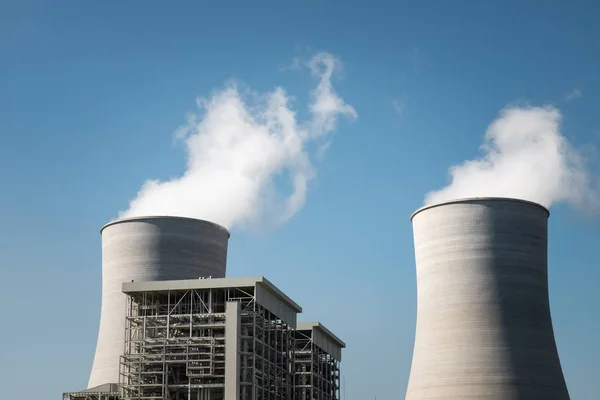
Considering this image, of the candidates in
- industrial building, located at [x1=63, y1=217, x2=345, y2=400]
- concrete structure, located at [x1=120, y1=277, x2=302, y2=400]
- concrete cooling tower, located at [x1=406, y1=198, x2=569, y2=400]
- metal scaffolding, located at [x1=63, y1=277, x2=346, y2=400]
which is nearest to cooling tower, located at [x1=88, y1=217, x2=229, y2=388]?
industrial building, located at [x1=63, y1=217, x2=345, y2=400]

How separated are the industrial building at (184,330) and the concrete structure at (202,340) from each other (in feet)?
0.13

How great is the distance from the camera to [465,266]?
39.8 m

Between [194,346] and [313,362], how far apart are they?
11997 millimetres

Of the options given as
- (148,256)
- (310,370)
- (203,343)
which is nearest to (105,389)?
(203,343)

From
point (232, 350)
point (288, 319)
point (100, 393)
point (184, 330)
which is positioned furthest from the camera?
point (288, 319)

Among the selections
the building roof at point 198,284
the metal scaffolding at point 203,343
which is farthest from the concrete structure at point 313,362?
the building roof at point 198,284

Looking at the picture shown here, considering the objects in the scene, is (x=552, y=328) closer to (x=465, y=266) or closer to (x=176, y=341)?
(x=465, y=266)

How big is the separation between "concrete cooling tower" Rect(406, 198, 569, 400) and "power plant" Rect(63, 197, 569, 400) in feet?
0.16

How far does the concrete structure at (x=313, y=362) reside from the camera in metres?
44.2

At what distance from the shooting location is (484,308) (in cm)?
Result: 3909

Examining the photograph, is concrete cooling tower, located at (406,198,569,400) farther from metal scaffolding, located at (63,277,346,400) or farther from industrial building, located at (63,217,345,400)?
metal scaffolding, located at (63,277,346,400)

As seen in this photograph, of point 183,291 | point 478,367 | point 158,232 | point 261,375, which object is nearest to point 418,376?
point 478,367

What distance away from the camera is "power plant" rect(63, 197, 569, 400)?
34.5 metres

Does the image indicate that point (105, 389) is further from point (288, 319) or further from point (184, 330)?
point (288, 319)
